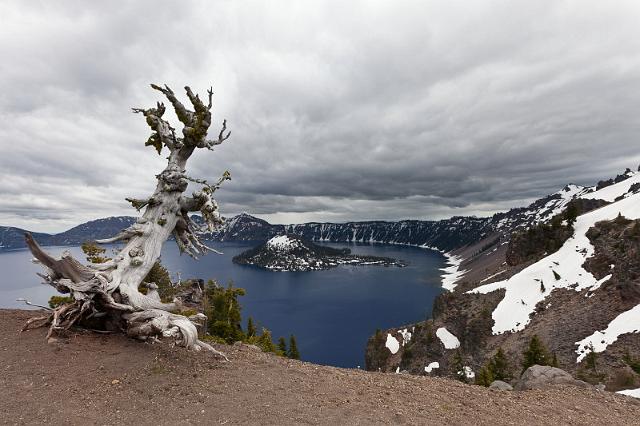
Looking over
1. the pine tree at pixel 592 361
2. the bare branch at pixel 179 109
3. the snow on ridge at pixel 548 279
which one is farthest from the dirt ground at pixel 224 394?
the snow on ridge at pixel 548 279

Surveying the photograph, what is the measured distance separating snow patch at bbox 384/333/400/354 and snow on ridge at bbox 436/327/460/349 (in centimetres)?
1553

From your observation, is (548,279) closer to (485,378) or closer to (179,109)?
(485,378)

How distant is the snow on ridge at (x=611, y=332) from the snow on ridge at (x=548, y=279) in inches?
576

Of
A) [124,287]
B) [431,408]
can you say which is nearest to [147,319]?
[124,287]

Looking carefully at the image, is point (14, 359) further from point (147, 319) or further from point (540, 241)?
point (540, 241)

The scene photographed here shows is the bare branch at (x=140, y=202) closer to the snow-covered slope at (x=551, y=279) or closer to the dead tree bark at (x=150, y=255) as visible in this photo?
the dead tree bark at (x=150, y=255)

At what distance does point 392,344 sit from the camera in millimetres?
98438

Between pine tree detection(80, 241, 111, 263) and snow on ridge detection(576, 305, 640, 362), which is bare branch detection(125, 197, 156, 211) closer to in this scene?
pine tree detection(80, 241, 111, 263)

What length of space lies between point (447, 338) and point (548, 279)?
2775 cm

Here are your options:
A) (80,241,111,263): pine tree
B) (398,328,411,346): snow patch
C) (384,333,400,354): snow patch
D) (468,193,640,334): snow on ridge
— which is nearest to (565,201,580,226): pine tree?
(468,193,640,334): snow on ridge

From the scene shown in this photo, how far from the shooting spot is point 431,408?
10.1 metres

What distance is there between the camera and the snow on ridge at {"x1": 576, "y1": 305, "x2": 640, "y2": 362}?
48037 mm

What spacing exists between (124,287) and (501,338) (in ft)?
254

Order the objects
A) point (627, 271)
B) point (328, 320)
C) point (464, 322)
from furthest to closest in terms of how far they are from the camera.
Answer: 1. point (328, 320)
2. point (464, 322)
3. point (627, 271)
